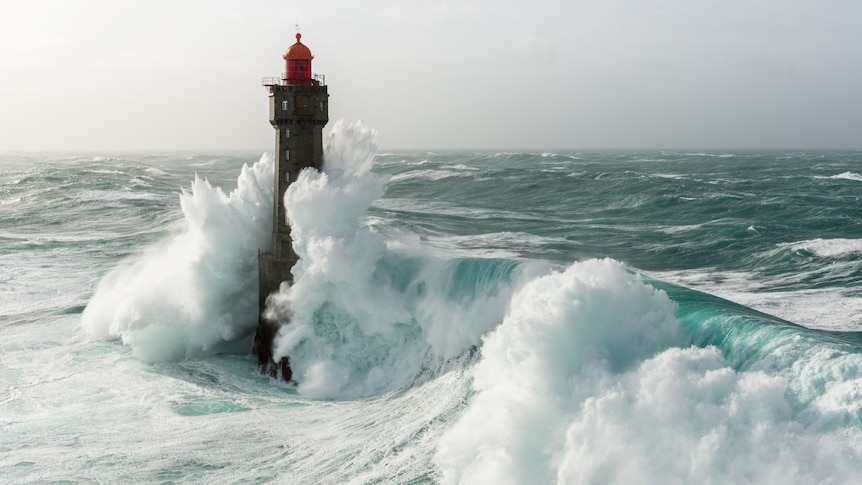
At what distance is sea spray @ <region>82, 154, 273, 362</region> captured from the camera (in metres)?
20.3

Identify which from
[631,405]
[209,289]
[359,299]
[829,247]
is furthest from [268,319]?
[829,247]

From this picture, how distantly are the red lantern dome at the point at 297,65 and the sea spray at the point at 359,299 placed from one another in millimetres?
2145

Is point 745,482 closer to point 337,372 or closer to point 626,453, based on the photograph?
point 626,453

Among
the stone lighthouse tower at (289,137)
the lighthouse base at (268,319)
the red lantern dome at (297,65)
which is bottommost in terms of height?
the lighthouse base at (268,319)

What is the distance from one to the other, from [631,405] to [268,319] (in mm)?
11100

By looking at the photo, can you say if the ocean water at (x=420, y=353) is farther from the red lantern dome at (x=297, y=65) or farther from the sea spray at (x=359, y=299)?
the red lantern dome at (x=297, y=65)

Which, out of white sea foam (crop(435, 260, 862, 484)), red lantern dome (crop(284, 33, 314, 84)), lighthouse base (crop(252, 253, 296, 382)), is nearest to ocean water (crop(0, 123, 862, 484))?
white sea foam (crop(435, 260, 862, 484))

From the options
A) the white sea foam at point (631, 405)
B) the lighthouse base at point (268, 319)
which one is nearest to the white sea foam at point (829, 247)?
the white sea foam at point (631, 405)

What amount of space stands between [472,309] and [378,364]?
2.57 meters

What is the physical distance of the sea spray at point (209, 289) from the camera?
66.6 ft

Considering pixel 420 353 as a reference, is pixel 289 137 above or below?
above

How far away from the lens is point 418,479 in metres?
12.2

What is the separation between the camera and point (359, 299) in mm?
18328

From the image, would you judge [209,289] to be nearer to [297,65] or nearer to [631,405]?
[297,65]
